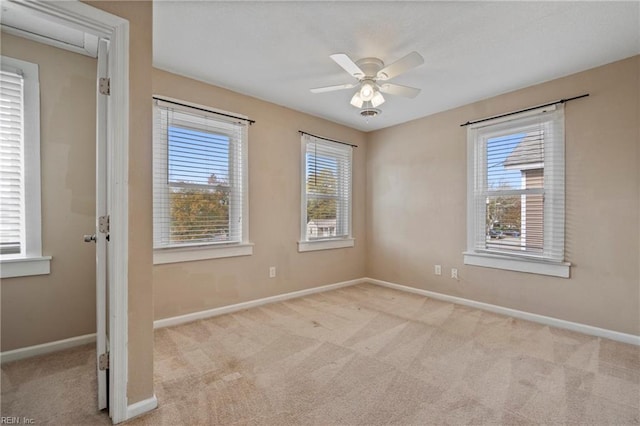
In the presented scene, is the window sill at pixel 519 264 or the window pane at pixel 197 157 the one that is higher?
the window pane at pixel 197 157

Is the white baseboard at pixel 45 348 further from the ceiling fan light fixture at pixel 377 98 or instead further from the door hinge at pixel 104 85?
the ceiling fan light fixture at pixel 377 98

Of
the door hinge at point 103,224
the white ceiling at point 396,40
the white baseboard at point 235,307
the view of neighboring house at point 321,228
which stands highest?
the white ceiling at point 396,40

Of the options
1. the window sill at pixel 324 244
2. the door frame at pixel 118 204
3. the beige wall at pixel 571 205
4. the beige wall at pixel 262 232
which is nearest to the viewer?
the door frame at pixel 118 204

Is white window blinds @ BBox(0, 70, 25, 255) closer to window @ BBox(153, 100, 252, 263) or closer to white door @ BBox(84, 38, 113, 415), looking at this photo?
window @ BBox(153, 100, 252, 263)

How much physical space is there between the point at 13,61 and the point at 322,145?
3.13 m

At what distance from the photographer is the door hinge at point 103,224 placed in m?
1.67

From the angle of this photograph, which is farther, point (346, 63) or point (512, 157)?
point (512, 157)

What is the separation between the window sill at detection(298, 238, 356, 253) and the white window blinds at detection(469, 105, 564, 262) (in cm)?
174

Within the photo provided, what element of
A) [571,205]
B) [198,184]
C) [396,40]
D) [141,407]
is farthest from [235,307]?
[571,205]

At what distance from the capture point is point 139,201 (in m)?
1.69

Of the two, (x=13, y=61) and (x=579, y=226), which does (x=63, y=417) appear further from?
(x=579, y=226)

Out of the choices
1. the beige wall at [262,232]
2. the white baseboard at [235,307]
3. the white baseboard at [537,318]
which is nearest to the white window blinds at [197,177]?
the beige wall at [262,232]

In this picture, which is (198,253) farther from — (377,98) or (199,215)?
(377,98)

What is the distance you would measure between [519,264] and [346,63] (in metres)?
2.80
